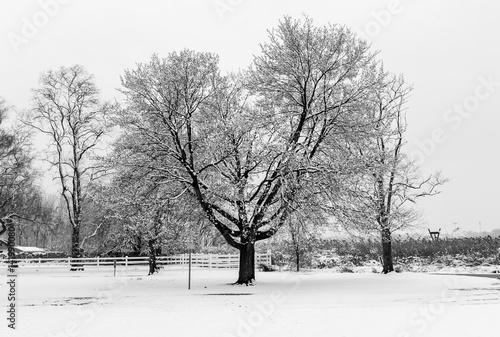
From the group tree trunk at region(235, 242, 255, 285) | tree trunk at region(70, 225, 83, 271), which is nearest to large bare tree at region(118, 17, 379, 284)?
tree trunk at region(235, 242, 255, 285)

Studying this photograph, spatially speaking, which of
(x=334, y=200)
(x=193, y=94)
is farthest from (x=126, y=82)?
(x=334, y=200)

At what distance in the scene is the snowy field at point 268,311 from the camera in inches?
416

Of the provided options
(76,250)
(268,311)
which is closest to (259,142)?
(268,311)

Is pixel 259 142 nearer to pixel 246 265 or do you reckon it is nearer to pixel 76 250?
pixel 246 265

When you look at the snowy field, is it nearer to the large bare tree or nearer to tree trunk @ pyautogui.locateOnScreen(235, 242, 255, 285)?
tree trunk @ pyautogui.locateOnScreen(235, 242, 255, 285)

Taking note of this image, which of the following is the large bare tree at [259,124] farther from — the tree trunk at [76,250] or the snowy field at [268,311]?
the tree trunk at [76,250]

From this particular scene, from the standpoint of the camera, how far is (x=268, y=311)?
13539mm

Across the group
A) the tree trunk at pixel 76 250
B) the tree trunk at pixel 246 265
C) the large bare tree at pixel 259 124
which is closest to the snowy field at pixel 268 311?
the tree trunk at pixel 246 265

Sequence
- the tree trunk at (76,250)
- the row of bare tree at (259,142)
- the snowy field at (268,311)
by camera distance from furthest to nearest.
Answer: the tree trunk at (76,250) → the row of bare tree at (259,142) → the snowy field at (268,311)

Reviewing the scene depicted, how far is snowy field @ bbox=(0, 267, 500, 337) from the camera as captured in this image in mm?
10570

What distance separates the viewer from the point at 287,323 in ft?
37.8

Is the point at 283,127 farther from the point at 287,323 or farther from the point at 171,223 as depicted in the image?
the point at 287,323

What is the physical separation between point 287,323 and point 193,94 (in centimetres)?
1281

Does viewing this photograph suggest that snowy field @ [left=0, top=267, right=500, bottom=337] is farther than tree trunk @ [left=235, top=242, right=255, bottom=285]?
No
